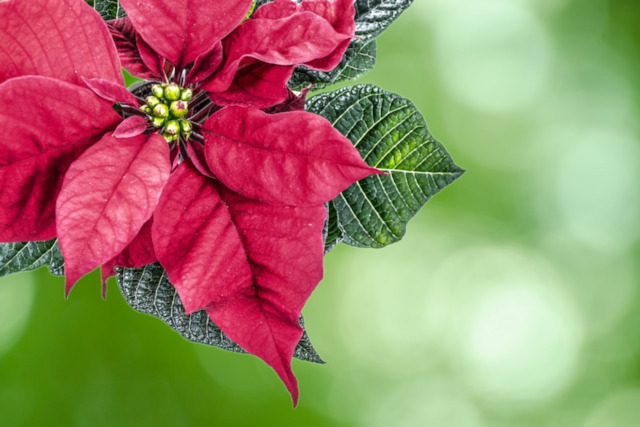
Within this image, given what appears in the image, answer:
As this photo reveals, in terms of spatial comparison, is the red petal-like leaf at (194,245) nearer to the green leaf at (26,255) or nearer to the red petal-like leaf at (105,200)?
the red petal-like leaf at (105,200)

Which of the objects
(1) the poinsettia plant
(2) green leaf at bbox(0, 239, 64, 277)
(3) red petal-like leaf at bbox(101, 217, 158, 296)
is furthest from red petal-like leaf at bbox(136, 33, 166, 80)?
(2) green leaf at bbox(0, 239, 64, 277)

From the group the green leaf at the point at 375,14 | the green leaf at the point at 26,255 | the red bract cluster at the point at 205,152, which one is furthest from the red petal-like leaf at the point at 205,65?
the green leaf at the point at 26,255

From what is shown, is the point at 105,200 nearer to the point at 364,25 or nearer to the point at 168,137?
the point at 168,137

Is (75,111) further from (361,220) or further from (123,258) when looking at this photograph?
(361,220)

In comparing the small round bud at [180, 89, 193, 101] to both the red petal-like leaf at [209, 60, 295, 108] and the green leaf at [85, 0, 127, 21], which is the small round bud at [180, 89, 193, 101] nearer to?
the red petal-like leaf at [209, 60, 295, 108]

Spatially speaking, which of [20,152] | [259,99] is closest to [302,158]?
[259,99]

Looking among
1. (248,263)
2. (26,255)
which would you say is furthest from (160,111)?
(26,255)
